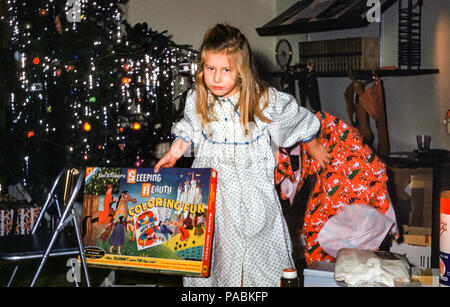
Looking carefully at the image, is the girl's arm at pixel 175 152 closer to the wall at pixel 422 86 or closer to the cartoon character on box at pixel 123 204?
the cartoon character on box at pixel 123 204

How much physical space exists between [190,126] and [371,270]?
977 millimetres

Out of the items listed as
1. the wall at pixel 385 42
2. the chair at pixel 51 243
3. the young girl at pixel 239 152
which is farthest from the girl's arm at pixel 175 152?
the wall at pixel 385 42

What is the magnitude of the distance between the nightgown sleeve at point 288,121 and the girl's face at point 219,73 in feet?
0.62

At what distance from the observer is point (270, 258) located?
2408 millimetres

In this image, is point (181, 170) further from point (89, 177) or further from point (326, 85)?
point (326, 85)

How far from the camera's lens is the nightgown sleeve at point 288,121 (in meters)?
2.45

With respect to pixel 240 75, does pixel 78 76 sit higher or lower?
higher

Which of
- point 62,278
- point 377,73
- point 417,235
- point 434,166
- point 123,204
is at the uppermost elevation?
point 377,73

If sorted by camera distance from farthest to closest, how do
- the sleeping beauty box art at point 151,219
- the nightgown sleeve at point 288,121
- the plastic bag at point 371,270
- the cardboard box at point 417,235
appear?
the cardboard box at point 417,235 < the nightgown sleeve at point 288,121 < the sleeping beauty box art at point 151,219 < the plastic bag at point 371,270

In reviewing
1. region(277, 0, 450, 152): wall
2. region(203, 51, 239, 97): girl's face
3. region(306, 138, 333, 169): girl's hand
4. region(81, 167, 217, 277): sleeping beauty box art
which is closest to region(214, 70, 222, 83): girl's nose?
region(203, 51, 239, 97): girl's face

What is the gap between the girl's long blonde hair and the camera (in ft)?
7.62

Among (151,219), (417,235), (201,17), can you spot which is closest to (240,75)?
(151,219)

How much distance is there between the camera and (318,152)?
2635 millimetres

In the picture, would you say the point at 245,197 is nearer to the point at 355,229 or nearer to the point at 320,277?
the point at 320,277
